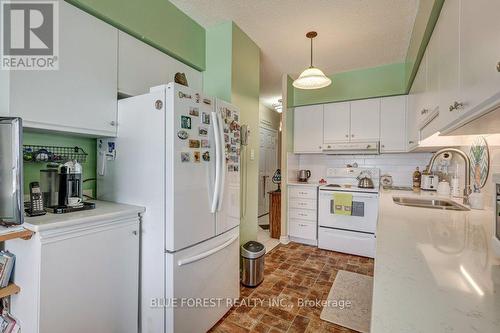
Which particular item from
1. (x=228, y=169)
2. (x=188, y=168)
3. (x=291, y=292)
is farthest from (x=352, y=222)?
(x=188, y=168)

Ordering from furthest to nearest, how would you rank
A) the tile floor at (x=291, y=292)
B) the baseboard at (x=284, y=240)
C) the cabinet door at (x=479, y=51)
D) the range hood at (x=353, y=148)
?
1. the baseboard at (x=284, y=240)
2. the range hood at (x=353, y=148)
3. the tile floor at (x=291, y=292)
4. the cabinet door at (x=479, y=51)

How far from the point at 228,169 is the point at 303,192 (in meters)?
1.90

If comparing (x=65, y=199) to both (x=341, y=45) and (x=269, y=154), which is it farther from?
(x=269, y=154)

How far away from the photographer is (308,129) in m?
3.62

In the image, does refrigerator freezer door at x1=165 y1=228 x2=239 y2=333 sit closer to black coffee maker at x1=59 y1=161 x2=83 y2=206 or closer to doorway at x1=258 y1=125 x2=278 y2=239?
black coffee maker at x1=59 y1=161 x2=83 y2=206

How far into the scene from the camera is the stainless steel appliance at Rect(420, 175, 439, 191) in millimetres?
2590

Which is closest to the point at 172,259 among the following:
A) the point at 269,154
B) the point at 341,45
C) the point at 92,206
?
the point at 92,206

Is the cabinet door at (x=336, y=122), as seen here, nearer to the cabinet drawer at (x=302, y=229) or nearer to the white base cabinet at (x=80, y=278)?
the cabinet drawer at (x=302, y=229)

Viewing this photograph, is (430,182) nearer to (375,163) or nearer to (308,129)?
(375,163)

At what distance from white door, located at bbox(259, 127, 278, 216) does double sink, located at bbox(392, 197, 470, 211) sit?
2.95 m

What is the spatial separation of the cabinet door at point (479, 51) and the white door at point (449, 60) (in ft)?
0.23

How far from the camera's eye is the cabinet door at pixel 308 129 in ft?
11.6

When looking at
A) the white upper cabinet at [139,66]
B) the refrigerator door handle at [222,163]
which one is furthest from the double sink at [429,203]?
the white upper cabinet at [139,66]

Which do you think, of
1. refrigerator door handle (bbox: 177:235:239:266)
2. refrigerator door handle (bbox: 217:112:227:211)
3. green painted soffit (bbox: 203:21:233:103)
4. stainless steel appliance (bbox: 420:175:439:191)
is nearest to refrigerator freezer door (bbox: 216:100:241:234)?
refrigerator door handle (bbox: 217:112:227:211)
